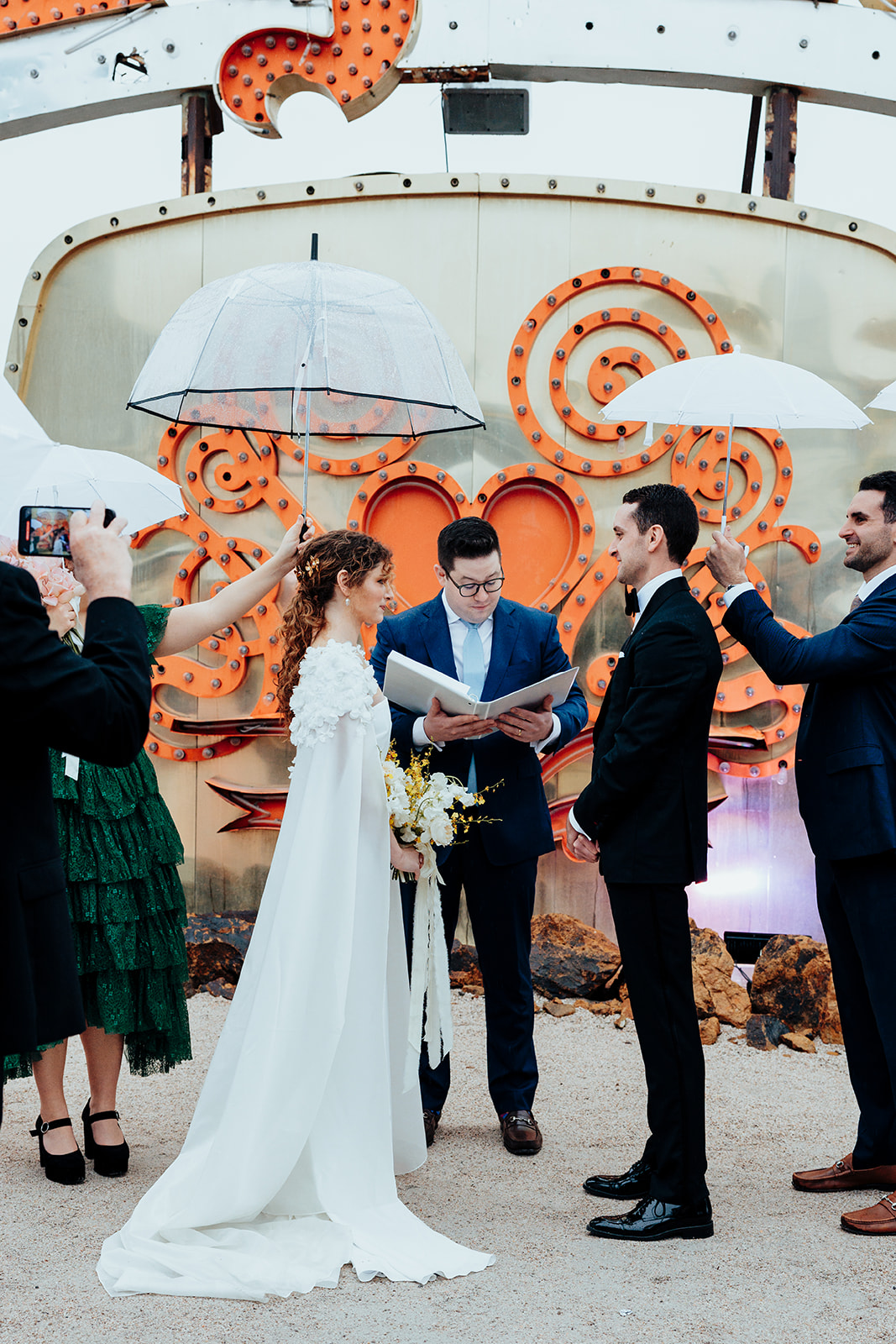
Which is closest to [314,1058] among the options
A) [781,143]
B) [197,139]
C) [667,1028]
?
[667,1028]

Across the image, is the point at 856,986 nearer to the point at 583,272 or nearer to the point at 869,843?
the point at 869,843

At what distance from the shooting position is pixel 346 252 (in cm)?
582

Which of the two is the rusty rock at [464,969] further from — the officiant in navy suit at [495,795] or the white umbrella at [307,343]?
the white umbrella at [307,343]

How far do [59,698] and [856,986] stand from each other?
262 centimetres

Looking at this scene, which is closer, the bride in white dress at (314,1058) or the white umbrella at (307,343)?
the bride in white dress at (314,1058)

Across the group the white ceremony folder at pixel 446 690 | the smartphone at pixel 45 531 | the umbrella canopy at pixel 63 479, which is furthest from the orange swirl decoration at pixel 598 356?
the smartphone at pixel 45 531

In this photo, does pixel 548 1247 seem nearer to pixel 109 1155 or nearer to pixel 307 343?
pixel 109 1155

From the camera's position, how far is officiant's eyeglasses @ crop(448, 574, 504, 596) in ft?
13.3

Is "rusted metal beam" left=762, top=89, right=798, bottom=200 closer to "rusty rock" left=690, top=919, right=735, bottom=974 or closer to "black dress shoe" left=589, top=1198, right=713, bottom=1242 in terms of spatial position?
"rusty rock" left=690, top=919, right=735, bottom=974

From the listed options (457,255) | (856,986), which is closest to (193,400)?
(457,255)

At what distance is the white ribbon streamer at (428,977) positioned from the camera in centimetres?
366

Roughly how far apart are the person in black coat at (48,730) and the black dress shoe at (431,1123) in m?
2.03

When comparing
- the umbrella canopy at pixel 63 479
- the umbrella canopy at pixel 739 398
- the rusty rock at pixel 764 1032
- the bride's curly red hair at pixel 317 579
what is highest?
the umbrella canopy at pixel 739 398

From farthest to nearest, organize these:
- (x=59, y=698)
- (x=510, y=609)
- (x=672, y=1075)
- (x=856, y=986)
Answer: (x=510, y=609), (x=856, y=986), (x=672, y=1075), (x=59, y=698)
